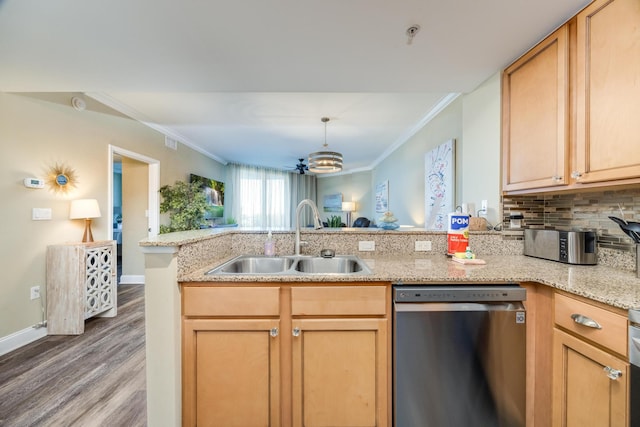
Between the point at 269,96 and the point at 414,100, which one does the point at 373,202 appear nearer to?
the point at 414,100

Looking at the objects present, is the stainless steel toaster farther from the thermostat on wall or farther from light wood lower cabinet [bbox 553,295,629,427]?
the thermostat on wall

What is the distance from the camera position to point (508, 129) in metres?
1.75

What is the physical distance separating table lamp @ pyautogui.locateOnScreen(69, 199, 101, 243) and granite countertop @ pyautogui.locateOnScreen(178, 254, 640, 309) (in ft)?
6.87

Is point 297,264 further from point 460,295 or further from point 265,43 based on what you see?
point 265,43

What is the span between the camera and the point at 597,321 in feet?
3.14

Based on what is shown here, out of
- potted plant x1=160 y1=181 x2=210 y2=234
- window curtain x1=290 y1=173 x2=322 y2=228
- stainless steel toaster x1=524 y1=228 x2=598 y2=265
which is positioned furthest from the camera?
window curtain x1=290 y1=173 x2=322 y2=228

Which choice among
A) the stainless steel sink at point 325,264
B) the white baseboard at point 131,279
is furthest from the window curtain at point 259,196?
the stainless steel sink at point 325,264

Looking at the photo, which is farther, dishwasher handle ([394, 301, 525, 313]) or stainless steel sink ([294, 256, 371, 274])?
stainless steel sink ([294, 256, 371, 274])

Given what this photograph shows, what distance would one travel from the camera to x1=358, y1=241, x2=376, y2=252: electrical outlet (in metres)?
1.90

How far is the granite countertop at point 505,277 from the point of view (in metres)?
1.01

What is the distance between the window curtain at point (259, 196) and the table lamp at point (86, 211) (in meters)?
3.85

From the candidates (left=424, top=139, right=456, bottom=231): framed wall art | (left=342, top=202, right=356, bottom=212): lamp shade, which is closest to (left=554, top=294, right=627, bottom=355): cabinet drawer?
(left=424, top=139, right=456, bottom=231): framed wall art

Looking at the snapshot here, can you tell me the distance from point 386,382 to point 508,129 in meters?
1.79

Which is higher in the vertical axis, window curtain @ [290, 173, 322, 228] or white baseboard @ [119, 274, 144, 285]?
window curtain @ [290, 173, 322, 228]
